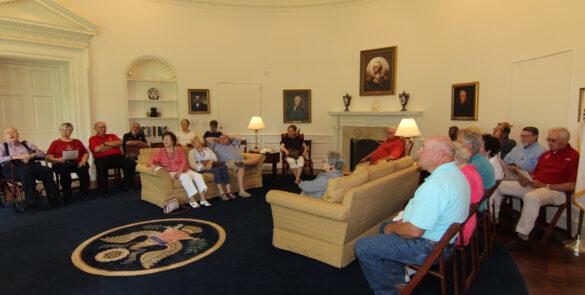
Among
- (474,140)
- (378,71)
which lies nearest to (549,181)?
(474,140)

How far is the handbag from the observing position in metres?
5.02

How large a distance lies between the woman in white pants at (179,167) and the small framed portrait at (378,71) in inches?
174

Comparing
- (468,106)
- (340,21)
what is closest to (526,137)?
(468,106)

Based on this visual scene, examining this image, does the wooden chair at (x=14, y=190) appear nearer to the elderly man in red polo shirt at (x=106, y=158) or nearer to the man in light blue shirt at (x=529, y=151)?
the elderly man in red polo shirt at (x=106, y=158)

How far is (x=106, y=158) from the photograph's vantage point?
6227 millimetres

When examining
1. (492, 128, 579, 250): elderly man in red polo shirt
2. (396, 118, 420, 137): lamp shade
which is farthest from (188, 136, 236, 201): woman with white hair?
(492, 128, 579, 250): elderly man in red polo shirt

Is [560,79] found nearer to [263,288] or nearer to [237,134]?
[263,288]

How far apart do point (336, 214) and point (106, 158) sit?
4824 mm

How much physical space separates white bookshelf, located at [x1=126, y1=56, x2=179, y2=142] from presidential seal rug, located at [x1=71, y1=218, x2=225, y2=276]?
3.86 metres

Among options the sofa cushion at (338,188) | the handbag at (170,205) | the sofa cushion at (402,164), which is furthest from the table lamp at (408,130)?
the handbag at (170,205)

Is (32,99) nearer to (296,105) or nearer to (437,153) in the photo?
(296,105)

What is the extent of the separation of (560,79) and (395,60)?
336 centimetres

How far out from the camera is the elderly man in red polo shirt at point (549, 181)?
3.80m

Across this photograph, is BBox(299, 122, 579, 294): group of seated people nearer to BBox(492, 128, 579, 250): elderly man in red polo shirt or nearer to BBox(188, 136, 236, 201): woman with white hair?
BBox(492, 128, 579, 250): elderly man in red polo shirt
